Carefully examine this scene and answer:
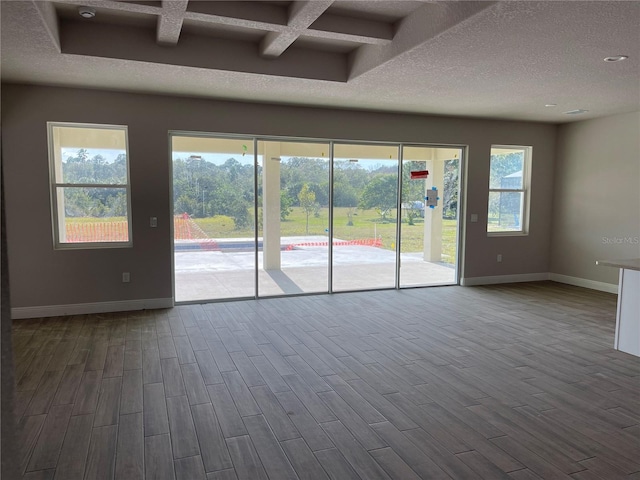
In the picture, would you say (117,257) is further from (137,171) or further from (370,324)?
(370,324)

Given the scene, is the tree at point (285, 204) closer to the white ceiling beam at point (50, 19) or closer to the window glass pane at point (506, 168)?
the white ceiling beam at point (50, 19)

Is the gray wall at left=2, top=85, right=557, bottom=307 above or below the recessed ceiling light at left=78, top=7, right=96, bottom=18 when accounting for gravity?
below

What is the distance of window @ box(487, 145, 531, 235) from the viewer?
23.8 ft

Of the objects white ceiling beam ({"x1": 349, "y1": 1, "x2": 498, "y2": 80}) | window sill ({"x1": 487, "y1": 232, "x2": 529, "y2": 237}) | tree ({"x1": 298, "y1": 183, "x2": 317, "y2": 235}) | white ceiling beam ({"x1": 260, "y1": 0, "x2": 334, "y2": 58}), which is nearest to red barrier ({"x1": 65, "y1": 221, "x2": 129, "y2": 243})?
tree ({"x1": 298, "y1": 183, "x2": 317, "y2": 235})

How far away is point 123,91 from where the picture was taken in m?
5.17

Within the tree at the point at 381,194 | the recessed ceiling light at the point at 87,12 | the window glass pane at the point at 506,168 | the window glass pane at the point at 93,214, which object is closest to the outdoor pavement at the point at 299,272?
the tree at the point at 381,194

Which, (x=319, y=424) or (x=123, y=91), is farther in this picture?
(x=123, y=91)

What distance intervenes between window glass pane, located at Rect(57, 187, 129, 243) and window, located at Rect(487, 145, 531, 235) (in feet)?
18.0

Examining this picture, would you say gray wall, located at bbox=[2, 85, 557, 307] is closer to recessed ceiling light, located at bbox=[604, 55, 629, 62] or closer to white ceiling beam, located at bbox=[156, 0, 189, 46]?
white ceiling beam, located at bbox=[156, 0, 189, 46]

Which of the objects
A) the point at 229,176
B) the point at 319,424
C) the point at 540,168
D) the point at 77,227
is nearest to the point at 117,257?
the point at 77,227

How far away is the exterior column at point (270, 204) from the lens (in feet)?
19.8

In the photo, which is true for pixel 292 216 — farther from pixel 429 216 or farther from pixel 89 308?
pixel 89 308

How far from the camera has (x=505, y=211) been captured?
24.2ft

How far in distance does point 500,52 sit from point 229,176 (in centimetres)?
354
